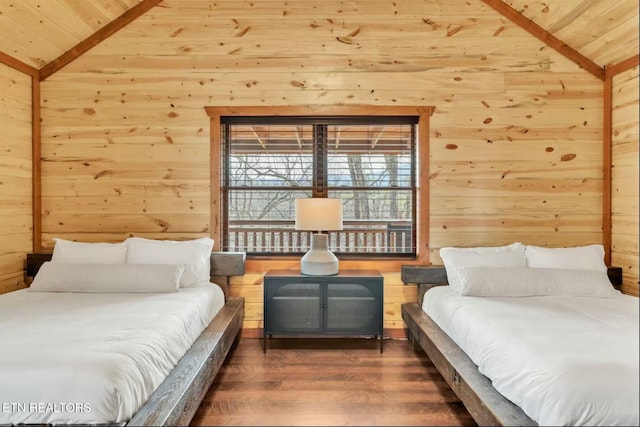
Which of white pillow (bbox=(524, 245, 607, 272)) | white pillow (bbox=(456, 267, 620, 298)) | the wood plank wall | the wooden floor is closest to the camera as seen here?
the wood plank wall

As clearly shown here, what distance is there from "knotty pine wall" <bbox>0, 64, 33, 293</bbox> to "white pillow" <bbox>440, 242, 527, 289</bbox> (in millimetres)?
3475

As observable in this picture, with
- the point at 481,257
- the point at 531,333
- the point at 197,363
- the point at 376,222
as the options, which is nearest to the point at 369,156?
the point at 376,222

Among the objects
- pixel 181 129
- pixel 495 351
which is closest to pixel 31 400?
pixel 495 351

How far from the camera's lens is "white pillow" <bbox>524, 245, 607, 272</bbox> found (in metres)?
2.87

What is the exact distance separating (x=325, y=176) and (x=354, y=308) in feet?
3.89

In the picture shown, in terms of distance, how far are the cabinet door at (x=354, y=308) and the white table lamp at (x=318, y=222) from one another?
0.16 meters

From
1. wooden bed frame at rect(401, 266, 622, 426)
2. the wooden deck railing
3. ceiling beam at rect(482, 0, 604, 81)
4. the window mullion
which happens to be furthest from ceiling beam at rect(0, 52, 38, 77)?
ceiling beam at rect(482, 0, 604, 81)

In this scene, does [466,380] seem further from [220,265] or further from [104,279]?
[104,279]

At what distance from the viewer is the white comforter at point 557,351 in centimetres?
78

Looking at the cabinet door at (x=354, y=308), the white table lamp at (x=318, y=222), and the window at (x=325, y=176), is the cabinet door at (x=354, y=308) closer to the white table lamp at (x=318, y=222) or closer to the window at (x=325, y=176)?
the white table lamp at (x=318, y=222)

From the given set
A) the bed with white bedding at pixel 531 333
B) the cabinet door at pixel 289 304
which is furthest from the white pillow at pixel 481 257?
the cabinet door at pixel 289 304

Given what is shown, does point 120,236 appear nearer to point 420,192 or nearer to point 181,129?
point 181,129

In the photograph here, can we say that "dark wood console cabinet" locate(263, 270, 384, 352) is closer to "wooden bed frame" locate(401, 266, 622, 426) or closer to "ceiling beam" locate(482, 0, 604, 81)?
"wooden bed frame" locate(401, 266, 622, 426)

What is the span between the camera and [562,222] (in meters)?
3.42
